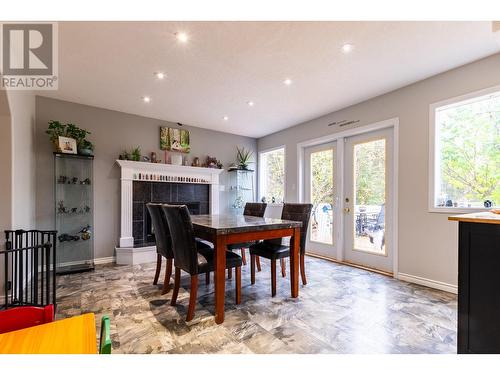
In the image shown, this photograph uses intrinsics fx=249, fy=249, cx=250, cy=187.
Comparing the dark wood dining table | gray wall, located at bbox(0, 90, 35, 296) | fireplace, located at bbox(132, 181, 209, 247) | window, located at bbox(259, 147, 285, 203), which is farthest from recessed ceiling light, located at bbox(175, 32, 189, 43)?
window, located at bbox(259, 147, 285, 203)

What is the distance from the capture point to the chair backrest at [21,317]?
856mm

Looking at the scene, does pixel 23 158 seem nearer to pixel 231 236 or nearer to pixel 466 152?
pixel 231 236

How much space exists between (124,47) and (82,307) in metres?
2.50

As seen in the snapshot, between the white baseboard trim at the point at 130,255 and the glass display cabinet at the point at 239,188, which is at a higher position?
the glass display cabinet at the point at 239,188

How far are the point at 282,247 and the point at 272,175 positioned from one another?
116 inches

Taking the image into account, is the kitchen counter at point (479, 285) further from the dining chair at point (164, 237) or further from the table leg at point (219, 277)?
the dining chair at point (164, 237)

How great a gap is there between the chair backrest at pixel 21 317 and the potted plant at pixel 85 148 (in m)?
3.35

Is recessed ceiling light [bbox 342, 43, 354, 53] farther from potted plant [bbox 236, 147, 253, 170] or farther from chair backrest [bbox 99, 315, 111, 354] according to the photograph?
potted plant [bbox 236, 147, 253, 170]

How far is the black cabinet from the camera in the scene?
52.1 inches

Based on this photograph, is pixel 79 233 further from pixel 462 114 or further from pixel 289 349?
pixel 462 114

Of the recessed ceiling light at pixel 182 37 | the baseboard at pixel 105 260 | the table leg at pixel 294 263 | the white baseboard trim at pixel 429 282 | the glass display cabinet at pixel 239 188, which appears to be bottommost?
the baseboard at pixel 105 260

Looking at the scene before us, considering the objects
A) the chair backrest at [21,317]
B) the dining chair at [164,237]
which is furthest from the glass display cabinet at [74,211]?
the chair backrest at [21,317]
